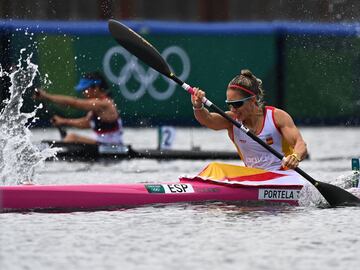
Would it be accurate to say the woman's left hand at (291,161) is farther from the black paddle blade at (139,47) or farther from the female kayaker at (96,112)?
the female kayaker at (96,112)

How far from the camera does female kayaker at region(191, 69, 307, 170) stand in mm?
10086

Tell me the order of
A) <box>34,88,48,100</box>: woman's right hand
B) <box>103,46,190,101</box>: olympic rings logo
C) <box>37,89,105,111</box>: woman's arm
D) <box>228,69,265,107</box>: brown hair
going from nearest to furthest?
1. <box>228,69,265,107</box>: brown hair
2. <box>34,88,48,100</box>: woman's right hand
3. <box>37,89,105,111</box>: woman's arm
4. <box>103,46,190,101</box>: olympic rings logo

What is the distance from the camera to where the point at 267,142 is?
10.3m

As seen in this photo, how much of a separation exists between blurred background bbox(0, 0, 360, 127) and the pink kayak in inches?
420

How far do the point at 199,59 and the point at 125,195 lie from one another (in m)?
12.7

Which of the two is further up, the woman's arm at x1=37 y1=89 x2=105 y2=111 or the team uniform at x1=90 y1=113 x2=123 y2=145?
the woman's arm at x1=37 y1=89 x2=105 y2=111

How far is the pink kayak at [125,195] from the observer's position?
9.36m

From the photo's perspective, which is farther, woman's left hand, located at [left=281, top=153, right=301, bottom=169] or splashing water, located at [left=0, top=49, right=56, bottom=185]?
splashing water, located at [left=0, top=49, right=56, bottom=185]

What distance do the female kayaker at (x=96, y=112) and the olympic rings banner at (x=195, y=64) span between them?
4.43 m

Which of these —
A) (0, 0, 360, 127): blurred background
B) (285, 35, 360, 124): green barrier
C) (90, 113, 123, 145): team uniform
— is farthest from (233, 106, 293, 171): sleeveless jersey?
(285, 35, 360, 124): green barrier

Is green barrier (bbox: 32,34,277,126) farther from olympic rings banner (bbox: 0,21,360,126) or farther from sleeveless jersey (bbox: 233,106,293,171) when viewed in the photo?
sleeveless jersey (bbox: 233,106,293,171)

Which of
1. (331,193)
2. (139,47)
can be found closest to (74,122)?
(139,47)

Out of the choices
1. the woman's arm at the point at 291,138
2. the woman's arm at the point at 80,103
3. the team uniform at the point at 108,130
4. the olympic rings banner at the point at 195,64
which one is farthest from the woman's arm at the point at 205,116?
the olympic rings banner at the point at 195,64

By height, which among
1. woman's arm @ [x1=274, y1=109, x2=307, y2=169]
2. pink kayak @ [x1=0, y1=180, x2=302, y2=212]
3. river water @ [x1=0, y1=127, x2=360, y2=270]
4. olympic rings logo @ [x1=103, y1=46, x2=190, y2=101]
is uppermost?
olympic rings logo @ [x1=103, y1=46, x2=190, y2=101]
